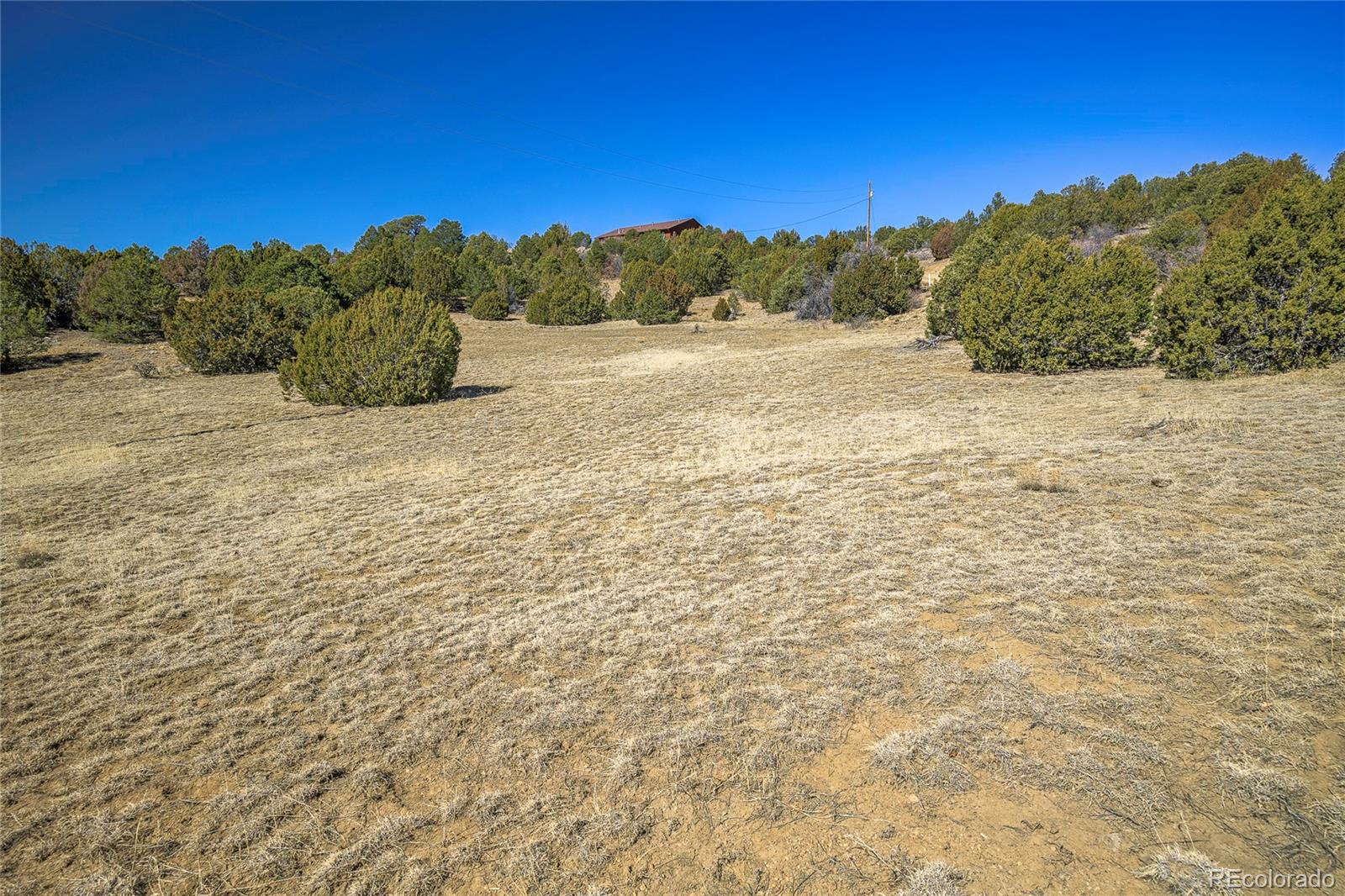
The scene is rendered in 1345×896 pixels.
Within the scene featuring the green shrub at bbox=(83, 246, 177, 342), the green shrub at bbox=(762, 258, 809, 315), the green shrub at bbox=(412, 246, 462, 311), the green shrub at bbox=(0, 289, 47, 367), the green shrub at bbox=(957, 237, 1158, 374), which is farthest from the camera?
the green shrub at bbox=(412, 246, 462, 311)

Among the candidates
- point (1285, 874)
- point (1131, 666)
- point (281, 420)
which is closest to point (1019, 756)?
point (1285, 874)

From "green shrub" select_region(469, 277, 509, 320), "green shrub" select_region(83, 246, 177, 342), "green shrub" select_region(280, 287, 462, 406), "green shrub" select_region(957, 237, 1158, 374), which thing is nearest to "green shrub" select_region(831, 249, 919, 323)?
"green shrub" select_region(957, 237, 1158, 374)

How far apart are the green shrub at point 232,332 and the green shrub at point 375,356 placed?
6.36 meters

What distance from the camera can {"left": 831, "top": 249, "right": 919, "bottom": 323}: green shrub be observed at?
28.2m

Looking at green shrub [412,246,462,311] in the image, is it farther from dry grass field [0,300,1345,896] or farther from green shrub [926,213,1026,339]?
dry grass field [0,300,1345,896]

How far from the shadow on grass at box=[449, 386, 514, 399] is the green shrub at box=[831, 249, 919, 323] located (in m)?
16.9

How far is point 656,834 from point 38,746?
352 centimetres

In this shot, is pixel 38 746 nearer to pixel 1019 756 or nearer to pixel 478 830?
pixel 478 830

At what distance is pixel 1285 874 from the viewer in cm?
231

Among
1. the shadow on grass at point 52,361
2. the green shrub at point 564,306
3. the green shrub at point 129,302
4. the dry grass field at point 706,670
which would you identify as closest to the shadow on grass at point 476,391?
the dry grass field at point 706,670

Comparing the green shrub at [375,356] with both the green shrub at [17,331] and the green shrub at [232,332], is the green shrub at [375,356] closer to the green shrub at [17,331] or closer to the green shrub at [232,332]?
the green shrub at [232,332]

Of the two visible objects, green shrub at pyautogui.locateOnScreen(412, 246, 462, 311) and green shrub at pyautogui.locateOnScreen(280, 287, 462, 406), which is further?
green shrub at pyautogui.locateOnScreen(412, 246, 462, 311)

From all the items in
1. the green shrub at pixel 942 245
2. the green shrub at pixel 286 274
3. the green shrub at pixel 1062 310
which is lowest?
the green shrub at pixel 1062 310

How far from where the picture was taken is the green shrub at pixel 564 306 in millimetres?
36281
